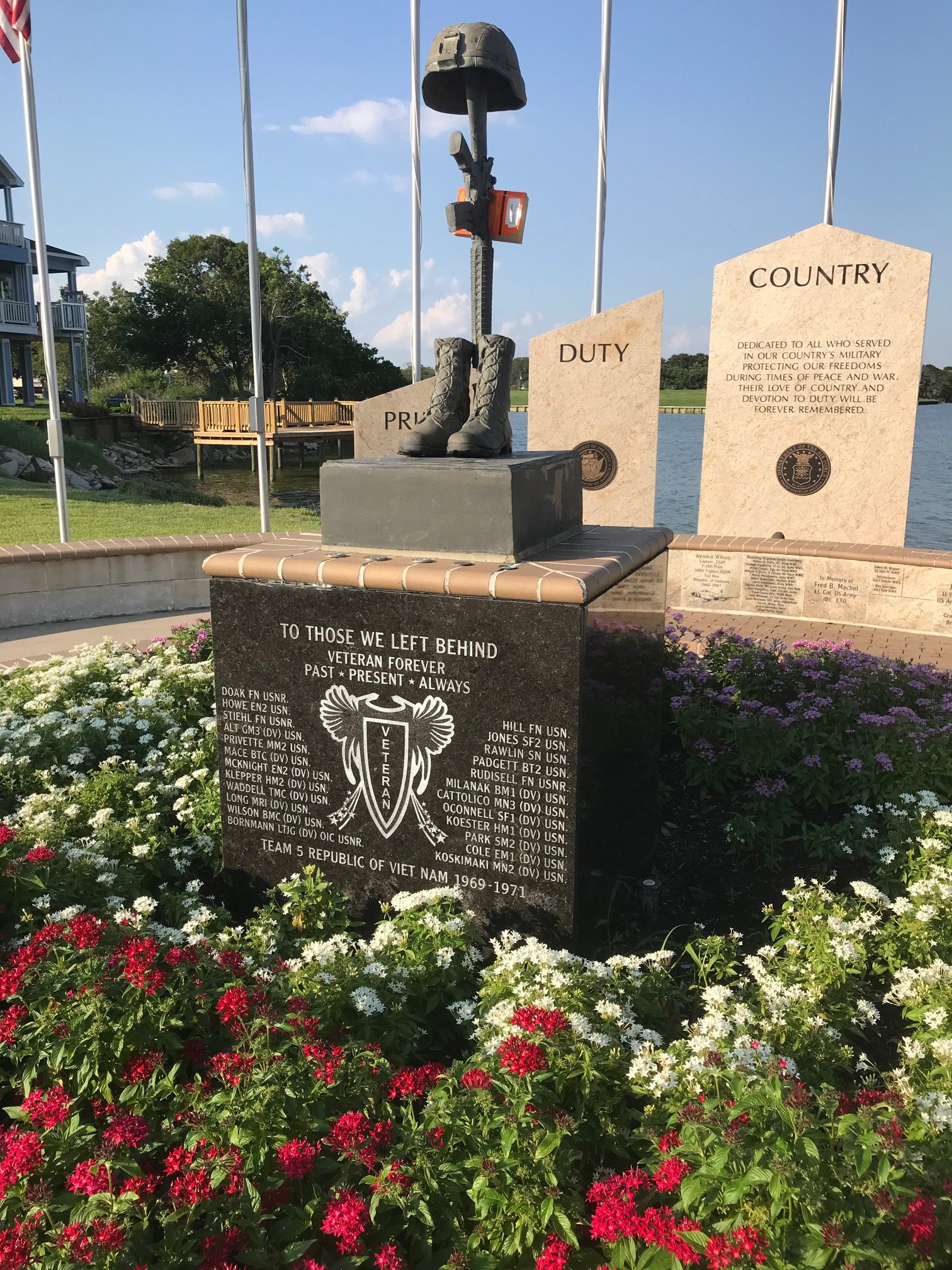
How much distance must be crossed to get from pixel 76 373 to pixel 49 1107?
41.8m

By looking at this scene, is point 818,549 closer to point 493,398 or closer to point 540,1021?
point 493,398

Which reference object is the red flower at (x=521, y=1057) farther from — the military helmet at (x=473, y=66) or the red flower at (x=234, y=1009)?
the military helmet at (x=473, y=66)

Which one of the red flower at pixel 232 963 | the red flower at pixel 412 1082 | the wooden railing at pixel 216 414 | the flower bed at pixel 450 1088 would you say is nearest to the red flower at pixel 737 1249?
the flower bed at pixel 450 1088

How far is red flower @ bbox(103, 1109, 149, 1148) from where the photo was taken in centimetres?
211

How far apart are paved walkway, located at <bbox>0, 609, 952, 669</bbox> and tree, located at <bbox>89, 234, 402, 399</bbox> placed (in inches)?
1556

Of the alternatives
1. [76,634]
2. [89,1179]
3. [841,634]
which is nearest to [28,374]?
[76,634]

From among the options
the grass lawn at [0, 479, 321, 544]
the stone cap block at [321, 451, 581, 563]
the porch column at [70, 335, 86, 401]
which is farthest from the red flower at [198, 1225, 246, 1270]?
the porch column at [70, 335, 86, 401]

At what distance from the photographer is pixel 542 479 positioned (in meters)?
3.83

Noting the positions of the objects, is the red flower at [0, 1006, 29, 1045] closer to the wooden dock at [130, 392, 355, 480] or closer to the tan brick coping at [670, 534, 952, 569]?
the tan brick coping at [670, 534, 952, 569]

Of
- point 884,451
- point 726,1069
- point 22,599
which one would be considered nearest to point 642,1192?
point 726,1069

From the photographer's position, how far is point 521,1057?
2227 millimetres

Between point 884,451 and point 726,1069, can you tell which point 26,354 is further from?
point 726,1069

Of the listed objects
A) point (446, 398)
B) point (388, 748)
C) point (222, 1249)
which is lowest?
point (222, 1249)

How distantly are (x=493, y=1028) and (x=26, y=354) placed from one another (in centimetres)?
3917
